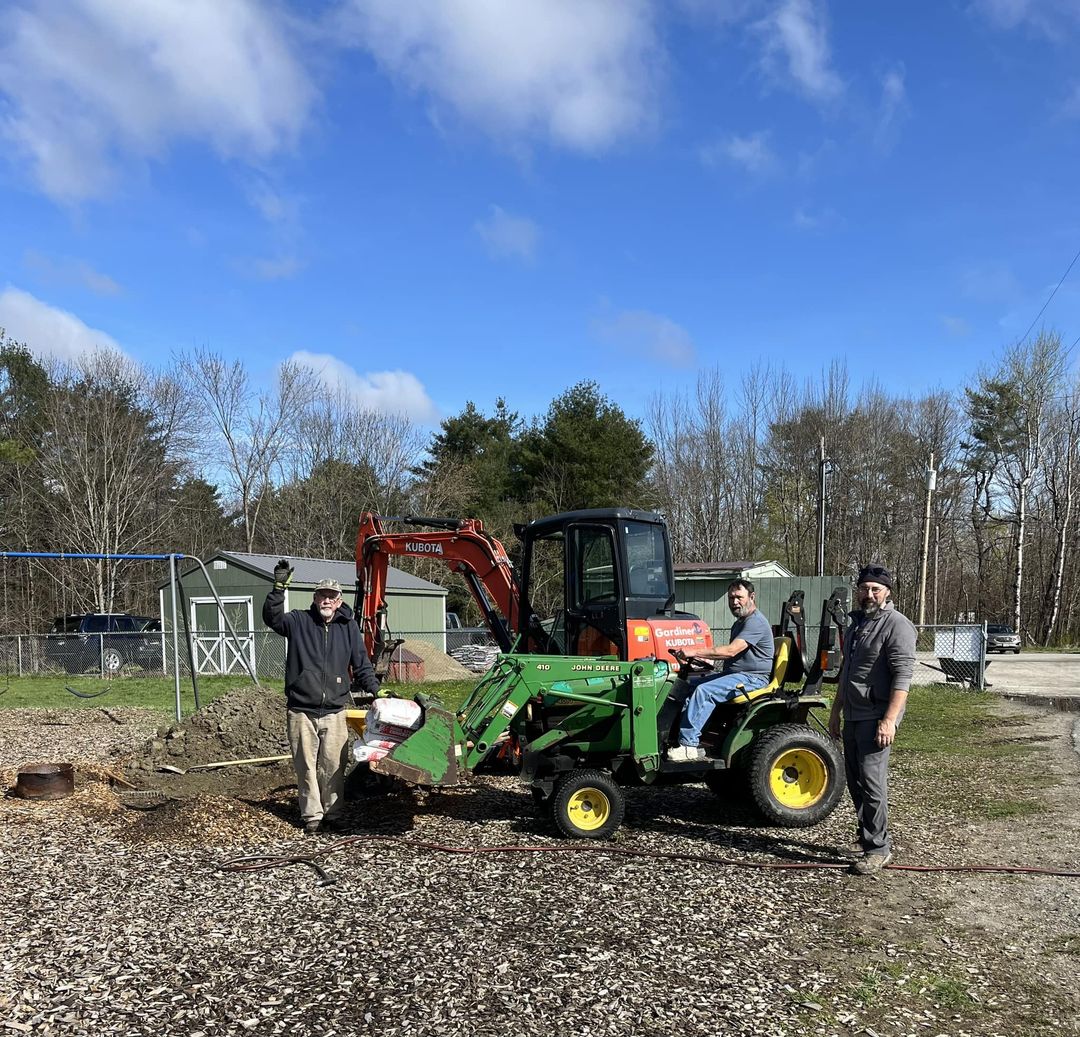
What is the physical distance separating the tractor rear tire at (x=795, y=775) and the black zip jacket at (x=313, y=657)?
127 inches

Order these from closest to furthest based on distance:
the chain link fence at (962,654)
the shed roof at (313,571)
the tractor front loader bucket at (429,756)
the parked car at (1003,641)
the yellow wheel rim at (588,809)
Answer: the tractor front loader bucket at (429,756), the yellow wheel rim at (588,809), the chain link fence at (962,654), the shed roof at (313,571), the parked car at (1003,641)

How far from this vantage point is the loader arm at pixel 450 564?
10.6m

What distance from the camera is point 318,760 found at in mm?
6887

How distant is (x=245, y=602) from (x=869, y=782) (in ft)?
65.7

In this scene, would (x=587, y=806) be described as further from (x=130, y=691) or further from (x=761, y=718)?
(x=130, y=691)

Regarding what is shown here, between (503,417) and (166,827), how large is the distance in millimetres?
36899

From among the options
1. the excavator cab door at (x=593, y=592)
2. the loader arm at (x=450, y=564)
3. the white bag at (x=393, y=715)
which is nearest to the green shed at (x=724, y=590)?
the loader arm at (x=450, y=564)

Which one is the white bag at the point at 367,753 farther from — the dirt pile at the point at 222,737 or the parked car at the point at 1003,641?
the parked car at the point at 1003,641

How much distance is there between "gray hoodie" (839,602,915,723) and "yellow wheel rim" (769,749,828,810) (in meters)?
1.12

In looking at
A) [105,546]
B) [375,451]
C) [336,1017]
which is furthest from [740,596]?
[375,451]

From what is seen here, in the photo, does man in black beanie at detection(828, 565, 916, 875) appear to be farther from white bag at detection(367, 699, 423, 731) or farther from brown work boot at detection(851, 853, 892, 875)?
white bag at detection(367, 699, 423, 731)

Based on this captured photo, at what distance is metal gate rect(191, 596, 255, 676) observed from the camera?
2267 centimetres

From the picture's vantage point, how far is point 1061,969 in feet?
14.4

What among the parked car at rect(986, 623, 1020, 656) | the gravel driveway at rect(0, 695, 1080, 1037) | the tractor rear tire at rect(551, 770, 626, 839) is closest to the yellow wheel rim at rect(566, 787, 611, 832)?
the tractor rear tire at rect(551, 770, 626, 839)
